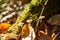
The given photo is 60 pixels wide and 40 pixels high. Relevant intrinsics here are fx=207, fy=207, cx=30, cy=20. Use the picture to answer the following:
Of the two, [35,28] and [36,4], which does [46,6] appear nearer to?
[36,4]

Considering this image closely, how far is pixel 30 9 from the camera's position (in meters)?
2.09

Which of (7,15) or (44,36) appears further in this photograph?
(7,15)

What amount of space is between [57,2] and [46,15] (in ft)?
0.68

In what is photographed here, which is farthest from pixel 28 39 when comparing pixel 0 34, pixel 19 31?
pixel 0 34

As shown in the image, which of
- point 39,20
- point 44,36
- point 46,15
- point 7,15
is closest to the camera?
point 44,36

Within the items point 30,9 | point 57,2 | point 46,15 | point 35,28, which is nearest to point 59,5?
point 57,2

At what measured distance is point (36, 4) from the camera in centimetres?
206

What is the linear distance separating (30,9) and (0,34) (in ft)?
1.28

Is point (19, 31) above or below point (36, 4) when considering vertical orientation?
below

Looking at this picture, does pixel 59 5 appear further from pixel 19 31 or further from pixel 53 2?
pixel 19 31

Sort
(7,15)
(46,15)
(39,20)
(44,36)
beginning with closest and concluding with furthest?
(44,36)
(39,20)
(46,15)
(7,15)

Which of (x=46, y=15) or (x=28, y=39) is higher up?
(x=46, y=15)

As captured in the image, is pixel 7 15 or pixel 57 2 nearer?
pixel 57 2

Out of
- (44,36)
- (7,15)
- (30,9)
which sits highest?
(7,15)
